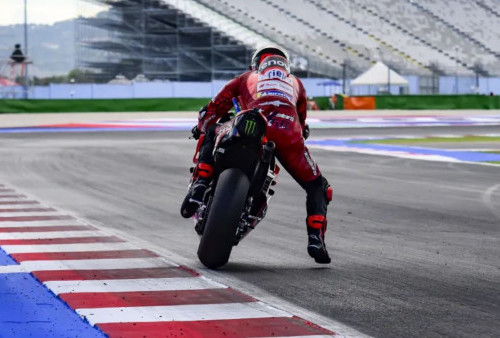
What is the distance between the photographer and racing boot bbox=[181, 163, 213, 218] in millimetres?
7777

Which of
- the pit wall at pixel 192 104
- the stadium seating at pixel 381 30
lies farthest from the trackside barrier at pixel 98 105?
the stadium seating at pixel 381 30

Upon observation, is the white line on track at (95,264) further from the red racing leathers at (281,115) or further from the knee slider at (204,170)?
the red racing leathers at (281,115)

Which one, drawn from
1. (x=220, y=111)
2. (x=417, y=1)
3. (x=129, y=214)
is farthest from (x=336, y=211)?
(x=417, y=1)

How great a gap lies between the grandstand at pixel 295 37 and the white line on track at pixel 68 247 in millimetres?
58921

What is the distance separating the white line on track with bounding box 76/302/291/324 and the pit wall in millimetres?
41340

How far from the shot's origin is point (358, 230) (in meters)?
10.4

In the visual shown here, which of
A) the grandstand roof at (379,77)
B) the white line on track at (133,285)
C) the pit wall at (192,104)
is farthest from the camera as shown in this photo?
the grandstand roof at (379,77)

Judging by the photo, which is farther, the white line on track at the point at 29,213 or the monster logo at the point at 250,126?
the white line on track at the point at 29,213

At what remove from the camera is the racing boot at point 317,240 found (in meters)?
8.00

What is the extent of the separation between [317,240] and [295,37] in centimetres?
6380

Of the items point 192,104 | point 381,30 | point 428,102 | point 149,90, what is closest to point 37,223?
point 192,104

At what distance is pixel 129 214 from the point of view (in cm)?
1186

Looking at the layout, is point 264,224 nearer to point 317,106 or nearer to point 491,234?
point 491,234

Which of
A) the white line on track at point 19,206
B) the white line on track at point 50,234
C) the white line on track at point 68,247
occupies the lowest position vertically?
the white line on track at point 19,206
